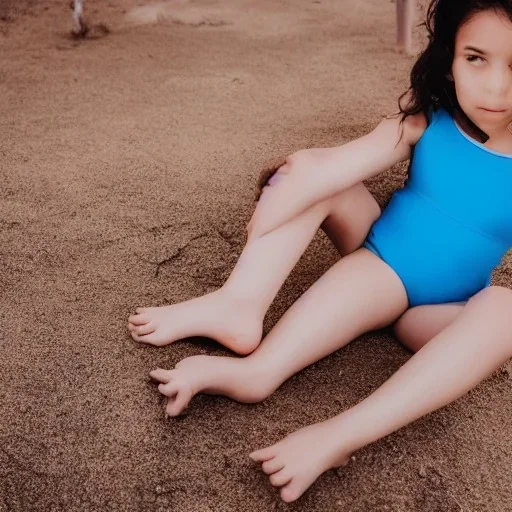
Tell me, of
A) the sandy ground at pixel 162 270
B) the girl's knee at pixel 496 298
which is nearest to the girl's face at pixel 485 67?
the girl's knee at pixel 496 298

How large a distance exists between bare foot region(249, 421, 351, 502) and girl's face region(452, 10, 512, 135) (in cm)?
49

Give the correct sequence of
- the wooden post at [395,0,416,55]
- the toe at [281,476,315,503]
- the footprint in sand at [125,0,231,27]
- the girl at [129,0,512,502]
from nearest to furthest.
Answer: the toe at [281,476,315,503], the girl at [129,0,512,502], the wooden post at [395,0,416,55], the footprint in sand at [125,0,231,27]

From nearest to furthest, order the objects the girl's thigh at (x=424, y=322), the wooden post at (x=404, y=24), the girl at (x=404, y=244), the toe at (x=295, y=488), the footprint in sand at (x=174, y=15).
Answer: the toe at (x=295, y=488)
the girl at (x=404, y=244)
the girl's thigh at (x=424, y=322)
the wooden post at (x=404, y=24)
the footprint in sand at (x=174, y=15)

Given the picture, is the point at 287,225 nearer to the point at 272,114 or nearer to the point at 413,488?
A: the point at 413,488

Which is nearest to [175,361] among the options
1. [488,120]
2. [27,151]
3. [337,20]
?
[488,120]

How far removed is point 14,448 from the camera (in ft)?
2.66

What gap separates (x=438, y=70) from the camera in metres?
1.02

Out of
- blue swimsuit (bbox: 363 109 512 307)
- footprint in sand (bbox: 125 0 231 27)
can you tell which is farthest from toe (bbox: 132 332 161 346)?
footprint in sand (bbox: 125 0 231 27)

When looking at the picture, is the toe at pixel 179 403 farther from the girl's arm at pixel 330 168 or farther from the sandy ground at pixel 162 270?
the girl's arm at pixel 330 168

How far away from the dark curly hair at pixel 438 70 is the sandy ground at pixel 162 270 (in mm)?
355

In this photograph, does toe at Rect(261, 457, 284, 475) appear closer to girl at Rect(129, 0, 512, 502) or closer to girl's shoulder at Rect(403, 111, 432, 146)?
girl at Rect(129, 0, 512, 502)

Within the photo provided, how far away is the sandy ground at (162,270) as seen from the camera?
2.65 feet

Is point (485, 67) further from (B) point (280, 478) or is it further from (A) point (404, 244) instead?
(B) point (280, 478)

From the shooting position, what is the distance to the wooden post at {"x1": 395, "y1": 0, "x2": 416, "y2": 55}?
211cm
